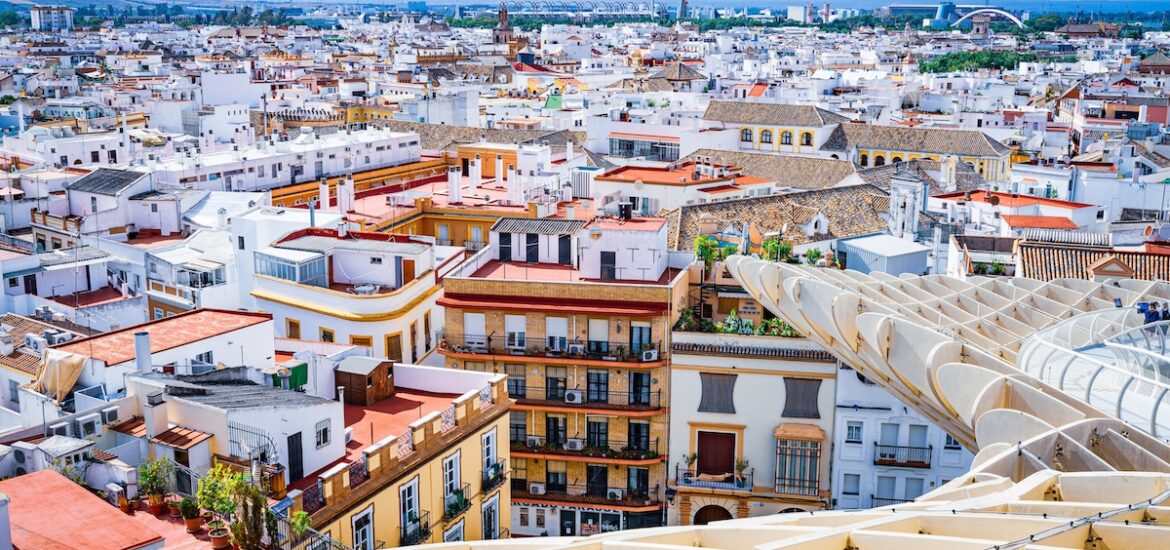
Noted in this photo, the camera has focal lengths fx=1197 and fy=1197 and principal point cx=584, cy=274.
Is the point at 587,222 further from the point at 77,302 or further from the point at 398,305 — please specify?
the point at 77,302

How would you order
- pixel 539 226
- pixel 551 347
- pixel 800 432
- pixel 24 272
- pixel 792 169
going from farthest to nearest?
pixel 792 169 → pixel 539 226 → pixel 24 272 → pixel 551 347 → pixel 800 432

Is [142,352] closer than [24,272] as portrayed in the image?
Yes

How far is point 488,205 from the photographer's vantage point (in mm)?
39531

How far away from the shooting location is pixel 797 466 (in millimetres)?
26328

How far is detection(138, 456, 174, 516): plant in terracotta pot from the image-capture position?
51.0 feet

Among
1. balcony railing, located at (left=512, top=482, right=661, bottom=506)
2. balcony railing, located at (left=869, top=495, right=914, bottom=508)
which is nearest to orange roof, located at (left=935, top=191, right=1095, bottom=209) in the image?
balcony railing, located at (left=869, top=495, right=914, bottom=508)

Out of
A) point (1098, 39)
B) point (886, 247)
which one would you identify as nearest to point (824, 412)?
point (886, 247)

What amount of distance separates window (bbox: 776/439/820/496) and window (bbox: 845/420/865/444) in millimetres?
669

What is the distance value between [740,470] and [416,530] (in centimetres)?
1032

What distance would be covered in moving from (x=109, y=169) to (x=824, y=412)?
24.6 meters

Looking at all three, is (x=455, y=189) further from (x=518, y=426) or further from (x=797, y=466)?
(x=797, y=466)

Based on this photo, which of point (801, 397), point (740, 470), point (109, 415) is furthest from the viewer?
point (740, 470)

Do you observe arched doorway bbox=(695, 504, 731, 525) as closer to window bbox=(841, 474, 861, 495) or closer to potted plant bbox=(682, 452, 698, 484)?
potted plant bbox=(682, 452, 698, 484)

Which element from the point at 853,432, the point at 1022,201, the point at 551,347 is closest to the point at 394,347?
the point at 551,347
